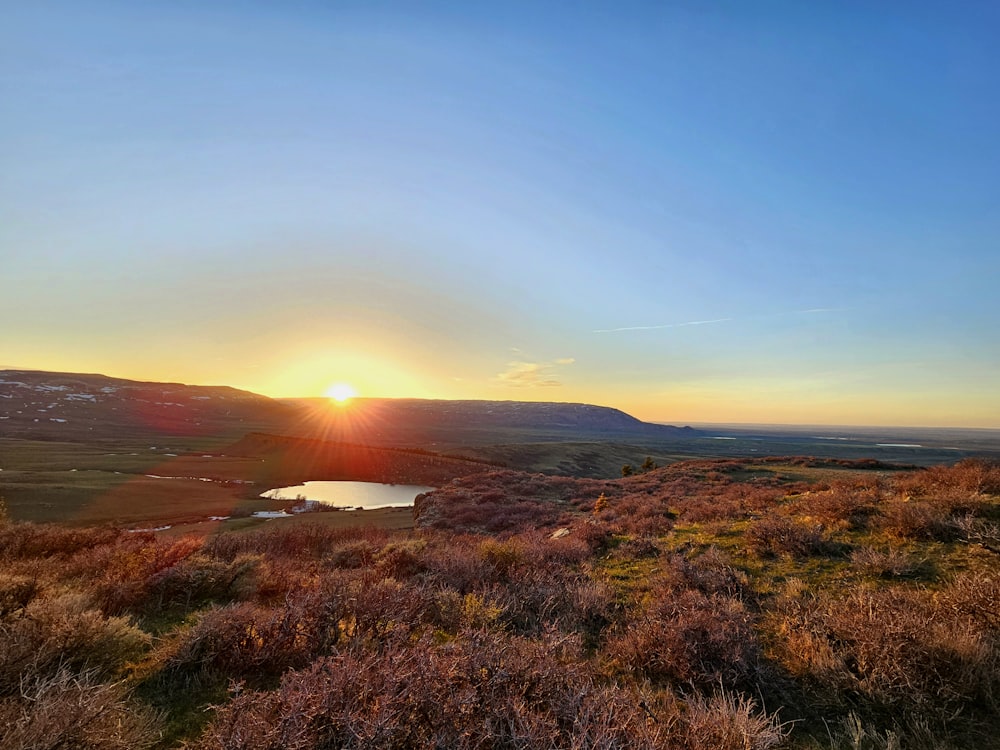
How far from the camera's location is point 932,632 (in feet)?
13.3

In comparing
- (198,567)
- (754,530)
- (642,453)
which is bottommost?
(642,453)

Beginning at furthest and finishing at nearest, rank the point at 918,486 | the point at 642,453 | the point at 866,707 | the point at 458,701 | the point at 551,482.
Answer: the point at 642,453
the point at 551,482
the point at 918,486
the point at 866,707
the point at 458,701

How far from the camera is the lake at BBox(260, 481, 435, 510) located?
40.9m

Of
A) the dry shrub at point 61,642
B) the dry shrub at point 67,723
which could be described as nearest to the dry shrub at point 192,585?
the dry shrub at point 61,642

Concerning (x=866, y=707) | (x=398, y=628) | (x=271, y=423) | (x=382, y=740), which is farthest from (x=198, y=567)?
(x=271, y=423)

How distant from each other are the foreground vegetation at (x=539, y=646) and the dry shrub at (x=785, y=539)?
0.14 ft

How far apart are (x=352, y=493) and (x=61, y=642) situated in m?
46.7

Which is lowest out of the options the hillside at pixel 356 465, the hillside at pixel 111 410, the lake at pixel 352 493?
the lake at pixel 352 493

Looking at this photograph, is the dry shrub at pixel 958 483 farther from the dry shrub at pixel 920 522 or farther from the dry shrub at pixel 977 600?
the dry shrub at pixel 977 600

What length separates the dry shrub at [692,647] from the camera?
4.22 m

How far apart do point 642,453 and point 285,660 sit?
3684 inches

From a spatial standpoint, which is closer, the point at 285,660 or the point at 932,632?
the point at 932,632

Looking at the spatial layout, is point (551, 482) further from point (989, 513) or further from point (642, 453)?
point (642, 453)

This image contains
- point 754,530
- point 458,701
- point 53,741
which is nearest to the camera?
point 53,741
